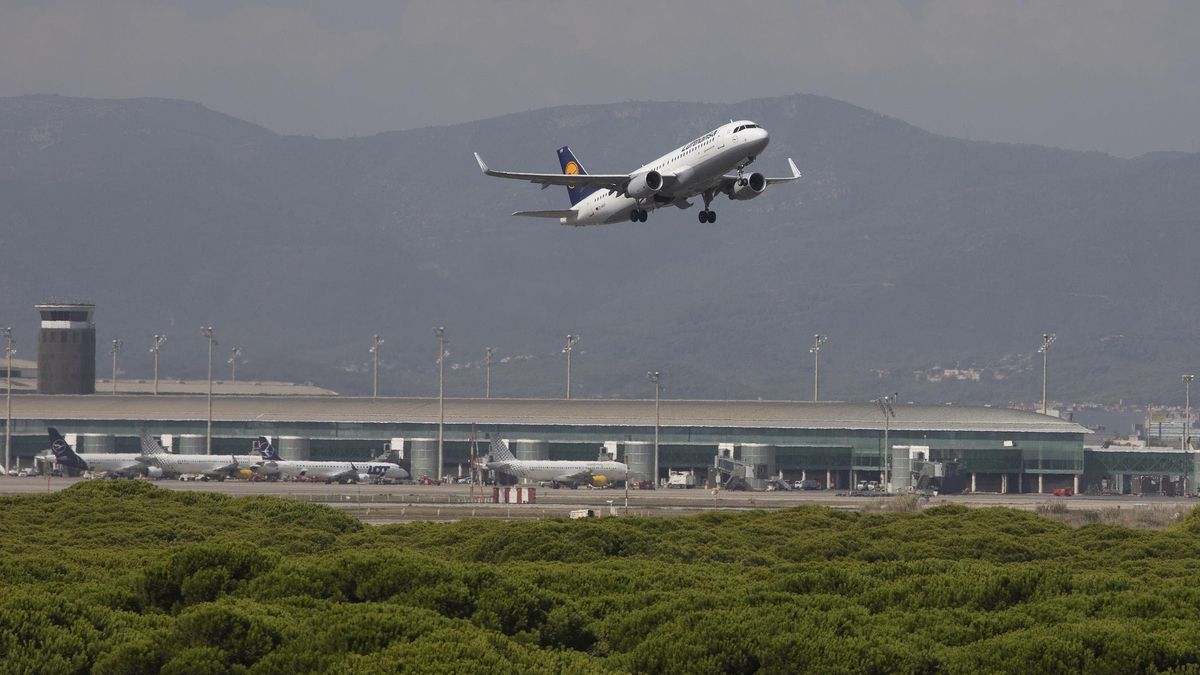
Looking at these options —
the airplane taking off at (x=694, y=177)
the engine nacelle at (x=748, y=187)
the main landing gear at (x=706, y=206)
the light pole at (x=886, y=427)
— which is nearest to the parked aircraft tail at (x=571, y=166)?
the airplane taking off at (x=694, y=177)

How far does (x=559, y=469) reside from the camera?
164250 mm

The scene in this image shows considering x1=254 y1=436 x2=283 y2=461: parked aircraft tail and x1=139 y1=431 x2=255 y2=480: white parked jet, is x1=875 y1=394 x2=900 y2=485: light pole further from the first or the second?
x1=139 y1=431 x2=255 y2=480: white parked jet

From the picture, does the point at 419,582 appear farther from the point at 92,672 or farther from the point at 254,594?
the point at 92,672

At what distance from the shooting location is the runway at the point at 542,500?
102 m

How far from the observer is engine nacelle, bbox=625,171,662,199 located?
78875 millimetres

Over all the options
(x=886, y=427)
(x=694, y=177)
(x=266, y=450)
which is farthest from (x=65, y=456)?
(x=694, y=177)

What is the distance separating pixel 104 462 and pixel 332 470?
2132 cm

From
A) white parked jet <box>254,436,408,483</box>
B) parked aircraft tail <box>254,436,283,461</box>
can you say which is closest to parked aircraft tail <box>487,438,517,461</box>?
white parked jet <box>254,436,408,483</box>

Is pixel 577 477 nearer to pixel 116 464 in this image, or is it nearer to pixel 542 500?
pixel 542 500

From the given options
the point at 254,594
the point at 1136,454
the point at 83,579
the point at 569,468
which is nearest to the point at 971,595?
the point at 254,594

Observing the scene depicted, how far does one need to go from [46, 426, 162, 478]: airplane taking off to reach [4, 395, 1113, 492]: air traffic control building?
1385 cm

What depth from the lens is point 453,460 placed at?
17875 centimetres

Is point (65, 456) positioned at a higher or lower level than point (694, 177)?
lower

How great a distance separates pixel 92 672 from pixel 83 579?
12.3m
